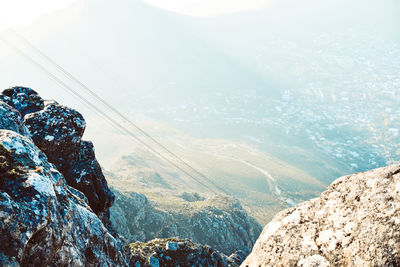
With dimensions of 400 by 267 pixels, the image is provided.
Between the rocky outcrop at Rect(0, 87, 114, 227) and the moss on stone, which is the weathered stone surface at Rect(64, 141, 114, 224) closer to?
the rocky outcrop at Rect(0, 87, 114, 227)

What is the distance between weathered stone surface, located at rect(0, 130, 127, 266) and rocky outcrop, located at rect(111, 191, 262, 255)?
39.4 meters

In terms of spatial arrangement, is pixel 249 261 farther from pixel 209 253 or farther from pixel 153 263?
pixel 209 253

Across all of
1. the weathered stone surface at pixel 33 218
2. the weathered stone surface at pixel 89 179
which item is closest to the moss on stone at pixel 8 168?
the weathered stone surface at pixel 33 218

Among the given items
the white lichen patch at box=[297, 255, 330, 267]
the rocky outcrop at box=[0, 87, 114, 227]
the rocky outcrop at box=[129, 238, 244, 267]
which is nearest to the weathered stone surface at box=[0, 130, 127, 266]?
the rocky outcrop at box=[0, 87, 114, 227]

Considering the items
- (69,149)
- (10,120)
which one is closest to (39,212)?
(10,120)

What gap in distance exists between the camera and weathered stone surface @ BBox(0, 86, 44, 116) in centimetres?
1569

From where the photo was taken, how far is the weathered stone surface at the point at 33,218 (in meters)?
6.12

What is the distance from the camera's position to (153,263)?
1916 centimetres

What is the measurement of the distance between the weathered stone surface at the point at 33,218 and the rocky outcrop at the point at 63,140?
6.31 meters

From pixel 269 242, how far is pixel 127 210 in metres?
49.2

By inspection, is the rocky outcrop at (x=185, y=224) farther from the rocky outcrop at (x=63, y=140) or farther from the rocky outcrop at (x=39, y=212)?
the rocky outcrop at (x=39, y=212)

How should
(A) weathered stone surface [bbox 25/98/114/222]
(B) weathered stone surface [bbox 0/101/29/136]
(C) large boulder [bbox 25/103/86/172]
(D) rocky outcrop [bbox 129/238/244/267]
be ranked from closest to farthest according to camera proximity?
(B) weathered stone surface [bbox 0/101/29/136] < (C) large boulder [bbox 25/103/86/172] < (A) weathered stone surface [bbox 25/98/114/222] < (D) rocky outcrop [bbox 129/238/244/267]

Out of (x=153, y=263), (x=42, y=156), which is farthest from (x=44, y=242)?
(x=153, y=263)

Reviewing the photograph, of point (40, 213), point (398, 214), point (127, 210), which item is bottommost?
point (127, 210)
